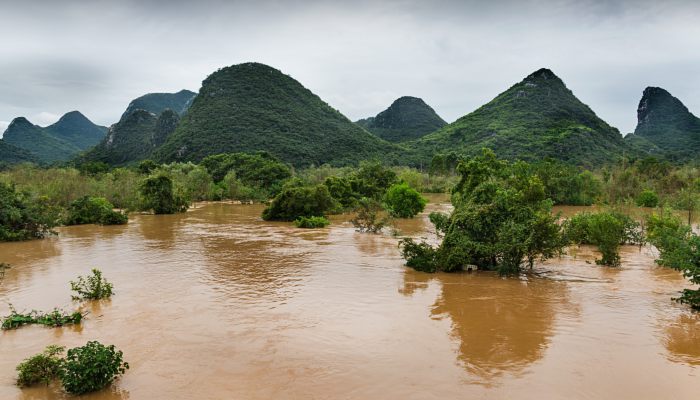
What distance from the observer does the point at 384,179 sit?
152ft

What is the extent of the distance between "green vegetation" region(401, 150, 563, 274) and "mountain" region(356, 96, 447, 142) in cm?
12225

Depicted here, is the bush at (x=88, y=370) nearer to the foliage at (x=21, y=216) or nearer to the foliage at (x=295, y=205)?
the foliage at (x=21, y=216)

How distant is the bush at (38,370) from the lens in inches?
274

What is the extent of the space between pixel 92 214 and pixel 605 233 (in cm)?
2989

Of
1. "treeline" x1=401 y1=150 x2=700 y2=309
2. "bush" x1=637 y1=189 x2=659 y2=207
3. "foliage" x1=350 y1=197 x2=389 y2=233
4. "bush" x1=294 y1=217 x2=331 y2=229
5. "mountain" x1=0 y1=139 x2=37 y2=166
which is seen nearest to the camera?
"treeline" x1=401 y1=150 x2=700 y2=309

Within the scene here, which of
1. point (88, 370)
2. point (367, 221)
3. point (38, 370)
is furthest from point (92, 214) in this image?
point (88, 370)

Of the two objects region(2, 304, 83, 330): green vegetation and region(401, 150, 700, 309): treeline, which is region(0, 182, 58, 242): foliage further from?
region(401, 150, 700, 309): treeline

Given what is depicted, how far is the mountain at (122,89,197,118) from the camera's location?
16398 cm

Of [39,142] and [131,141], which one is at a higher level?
[39,142]

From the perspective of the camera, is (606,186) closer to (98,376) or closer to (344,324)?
(344,324)

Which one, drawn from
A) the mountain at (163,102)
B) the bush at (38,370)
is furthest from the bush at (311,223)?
the mountain at (163,102)

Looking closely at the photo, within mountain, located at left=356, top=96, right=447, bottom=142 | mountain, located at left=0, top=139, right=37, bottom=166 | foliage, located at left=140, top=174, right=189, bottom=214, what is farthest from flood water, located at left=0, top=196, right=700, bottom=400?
mountain, located at left=356, top=96, right=447, bottom=142

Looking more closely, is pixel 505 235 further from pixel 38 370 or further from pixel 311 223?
pixel 311 223

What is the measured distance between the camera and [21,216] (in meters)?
22.0
